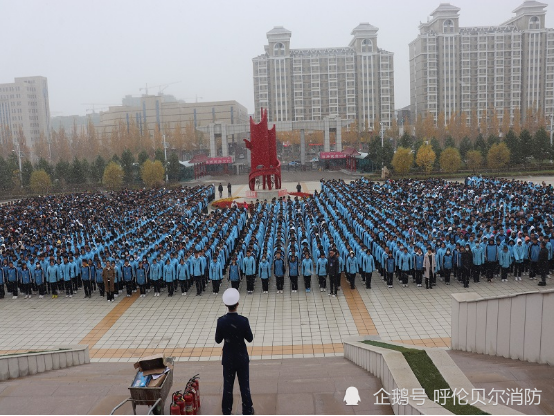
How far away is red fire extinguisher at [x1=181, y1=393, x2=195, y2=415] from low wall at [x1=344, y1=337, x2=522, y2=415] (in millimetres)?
1777

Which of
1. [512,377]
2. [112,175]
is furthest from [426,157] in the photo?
[512,377]

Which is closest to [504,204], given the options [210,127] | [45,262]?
[45,262]

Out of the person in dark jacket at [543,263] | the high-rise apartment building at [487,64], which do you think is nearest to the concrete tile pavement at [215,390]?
the person in dark jacket at [543,263]

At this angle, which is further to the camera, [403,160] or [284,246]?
[403,160]

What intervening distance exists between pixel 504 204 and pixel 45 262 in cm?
1495

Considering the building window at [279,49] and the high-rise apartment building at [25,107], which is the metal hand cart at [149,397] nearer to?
the building window at [279,49]

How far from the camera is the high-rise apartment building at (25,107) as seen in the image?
9538 cm

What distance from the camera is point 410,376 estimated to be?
429 cm

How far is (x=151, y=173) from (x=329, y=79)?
55.8m

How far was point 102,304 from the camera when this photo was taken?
11469 mm

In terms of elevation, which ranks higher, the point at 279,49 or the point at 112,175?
the point at 279,49

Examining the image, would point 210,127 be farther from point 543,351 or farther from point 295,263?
point 543,351

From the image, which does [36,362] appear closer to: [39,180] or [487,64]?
[39,180]

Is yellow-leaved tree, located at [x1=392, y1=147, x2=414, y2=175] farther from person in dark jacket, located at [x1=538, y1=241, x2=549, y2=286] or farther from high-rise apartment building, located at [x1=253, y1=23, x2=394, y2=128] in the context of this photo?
high-rise apartment building, located at [x1=253, y1=23, x2=394, y2=128]
